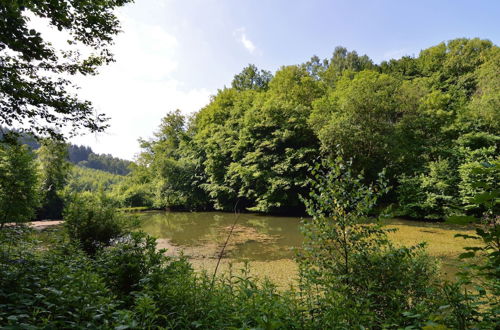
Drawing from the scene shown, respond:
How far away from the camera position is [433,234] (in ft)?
39.9

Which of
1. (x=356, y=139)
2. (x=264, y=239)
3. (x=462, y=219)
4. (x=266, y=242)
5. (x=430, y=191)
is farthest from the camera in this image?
(x=356, y=139)

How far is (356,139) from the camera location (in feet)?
58.5

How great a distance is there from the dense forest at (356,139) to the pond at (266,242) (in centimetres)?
143

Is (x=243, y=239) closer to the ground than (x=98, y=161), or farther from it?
closer to the ground

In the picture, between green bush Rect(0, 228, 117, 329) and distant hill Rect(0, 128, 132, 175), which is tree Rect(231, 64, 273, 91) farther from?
distant hill Rect(0, 128, 132, 175)

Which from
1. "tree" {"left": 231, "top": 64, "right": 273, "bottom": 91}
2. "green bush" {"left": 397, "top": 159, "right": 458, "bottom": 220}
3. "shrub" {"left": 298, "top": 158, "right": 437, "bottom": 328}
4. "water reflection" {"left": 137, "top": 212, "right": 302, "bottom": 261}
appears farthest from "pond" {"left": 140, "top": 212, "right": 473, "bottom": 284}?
"tree" {"left": 231, "top": 64, "right": 273, "bottom": 91}

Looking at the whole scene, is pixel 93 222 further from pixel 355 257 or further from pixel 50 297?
pixel 355 257

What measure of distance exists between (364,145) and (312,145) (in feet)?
12.9

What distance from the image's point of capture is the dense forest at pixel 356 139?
51.7 feet

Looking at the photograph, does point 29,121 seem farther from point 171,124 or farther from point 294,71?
point 171,124

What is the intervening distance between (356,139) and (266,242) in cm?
1021

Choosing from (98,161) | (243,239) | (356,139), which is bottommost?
(243,239)

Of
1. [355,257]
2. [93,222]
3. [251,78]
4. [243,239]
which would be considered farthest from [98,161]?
[355,257]

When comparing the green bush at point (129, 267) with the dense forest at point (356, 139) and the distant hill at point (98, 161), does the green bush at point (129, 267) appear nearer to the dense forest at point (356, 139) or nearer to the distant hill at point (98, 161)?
the dense forest at point (356, 139)
